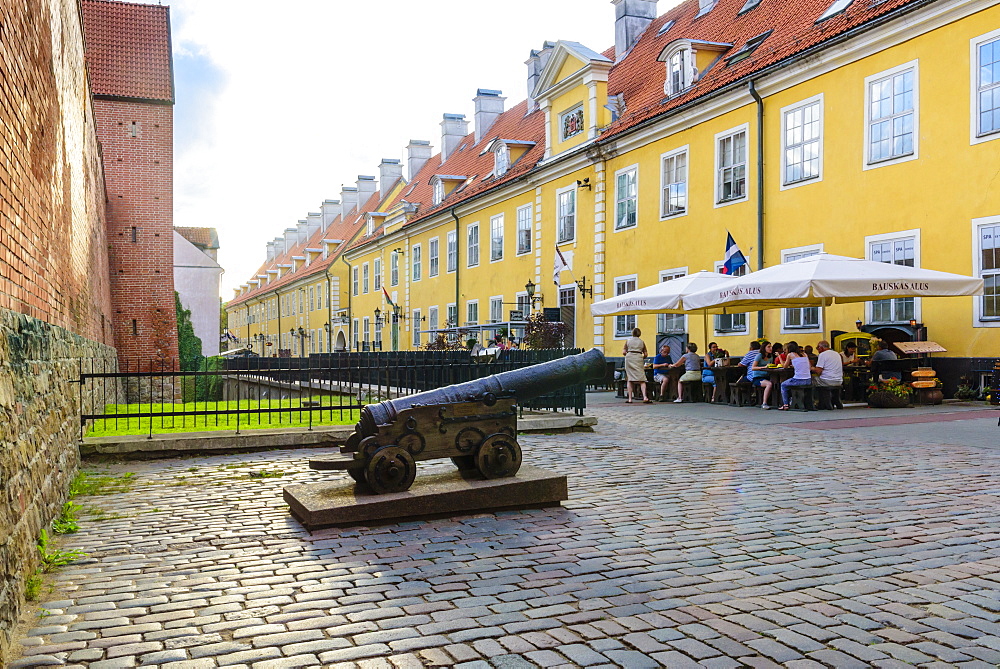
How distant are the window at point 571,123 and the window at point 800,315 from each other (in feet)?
33.7

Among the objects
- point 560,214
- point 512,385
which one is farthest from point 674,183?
point 512,385

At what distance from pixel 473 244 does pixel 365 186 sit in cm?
2950

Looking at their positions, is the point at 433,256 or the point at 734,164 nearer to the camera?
the point at 734,164

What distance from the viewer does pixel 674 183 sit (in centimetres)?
2227

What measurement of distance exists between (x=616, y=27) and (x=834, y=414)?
66.9 feet

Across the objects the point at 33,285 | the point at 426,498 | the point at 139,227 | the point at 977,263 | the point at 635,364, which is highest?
the point at 139,227

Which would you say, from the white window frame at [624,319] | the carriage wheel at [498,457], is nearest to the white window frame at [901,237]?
the white window frame at [624,319]

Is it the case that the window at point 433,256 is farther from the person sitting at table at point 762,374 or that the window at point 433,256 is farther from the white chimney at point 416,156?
the person sitting at table at point 762,374

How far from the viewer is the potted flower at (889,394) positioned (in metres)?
14.4

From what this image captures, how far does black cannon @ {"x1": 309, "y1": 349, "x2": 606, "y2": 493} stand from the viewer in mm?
6324

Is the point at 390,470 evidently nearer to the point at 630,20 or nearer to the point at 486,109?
the point at 630,20

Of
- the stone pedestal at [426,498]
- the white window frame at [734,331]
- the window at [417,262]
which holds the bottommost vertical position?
the stone pedestal at [426,498]

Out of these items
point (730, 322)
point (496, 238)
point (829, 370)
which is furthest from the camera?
point (496, 238)

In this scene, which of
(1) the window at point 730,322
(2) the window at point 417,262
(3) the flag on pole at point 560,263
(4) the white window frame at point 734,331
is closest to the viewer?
(4) the white window frame at point 734,331
